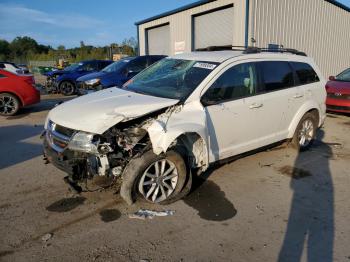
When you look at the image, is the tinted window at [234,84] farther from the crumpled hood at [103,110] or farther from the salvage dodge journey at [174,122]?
the crumpled hood at [103,110]

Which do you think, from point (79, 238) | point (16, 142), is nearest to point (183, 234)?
point (79, 238)

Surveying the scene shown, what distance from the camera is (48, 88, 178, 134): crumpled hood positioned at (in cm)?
359

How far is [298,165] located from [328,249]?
2468mm

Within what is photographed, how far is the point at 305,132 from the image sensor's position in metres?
6.05

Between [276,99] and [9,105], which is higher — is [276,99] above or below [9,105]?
above

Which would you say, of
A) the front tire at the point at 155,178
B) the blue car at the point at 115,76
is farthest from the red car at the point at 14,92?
the front tire at the point at 155,178

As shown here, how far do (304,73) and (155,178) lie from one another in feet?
11.9

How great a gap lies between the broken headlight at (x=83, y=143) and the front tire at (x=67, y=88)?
11.6 meters

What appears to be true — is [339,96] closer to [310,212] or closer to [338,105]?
[338,105]

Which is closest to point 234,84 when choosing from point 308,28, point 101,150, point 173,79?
point 173,79

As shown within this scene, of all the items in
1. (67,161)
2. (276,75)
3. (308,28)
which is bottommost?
(67,161)

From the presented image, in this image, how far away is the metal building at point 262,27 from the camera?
13.0m

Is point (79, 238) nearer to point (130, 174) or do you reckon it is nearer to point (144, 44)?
point (130, 174)

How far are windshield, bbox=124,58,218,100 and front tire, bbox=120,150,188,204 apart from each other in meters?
0.84
